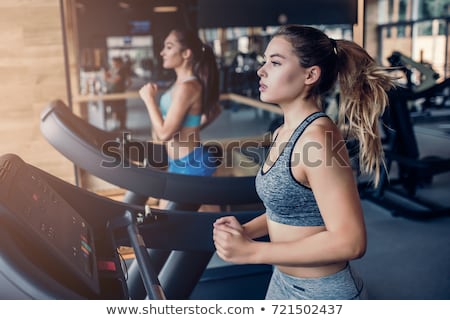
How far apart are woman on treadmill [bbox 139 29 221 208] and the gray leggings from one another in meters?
1.17

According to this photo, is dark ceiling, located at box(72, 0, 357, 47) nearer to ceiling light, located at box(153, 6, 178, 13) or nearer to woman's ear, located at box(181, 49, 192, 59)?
ceiling light, located at box(153, 6, 178, 13)

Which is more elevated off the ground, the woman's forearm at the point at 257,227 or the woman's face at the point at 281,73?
the woman's face at the point at 281,73

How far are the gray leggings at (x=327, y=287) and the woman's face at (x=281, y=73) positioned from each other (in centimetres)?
37

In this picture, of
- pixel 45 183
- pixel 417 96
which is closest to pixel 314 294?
pixel 45 183

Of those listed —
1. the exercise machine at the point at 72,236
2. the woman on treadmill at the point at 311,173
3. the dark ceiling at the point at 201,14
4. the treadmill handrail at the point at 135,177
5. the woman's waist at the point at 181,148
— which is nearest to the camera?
the exercise machine at the point at 72,236

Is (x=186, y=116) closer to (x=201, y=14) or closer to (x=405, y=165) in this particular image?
(x=405, y=165)

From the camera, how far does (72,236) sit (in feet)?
3.14

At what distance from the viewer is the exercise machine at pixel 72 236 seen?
28.4 inches

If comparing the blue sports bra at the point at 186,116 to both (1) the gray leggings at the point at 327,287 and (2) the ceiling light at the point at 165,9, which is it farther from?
(2) the ceiling light at the point at 165,9

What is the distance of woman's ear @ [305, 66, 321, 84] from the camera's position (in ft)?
3.48

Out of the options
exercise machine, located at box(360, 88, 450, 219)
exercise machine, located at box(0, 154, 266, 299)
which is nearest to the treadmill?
exercise machine, located at box(0, 154, 266, 299)

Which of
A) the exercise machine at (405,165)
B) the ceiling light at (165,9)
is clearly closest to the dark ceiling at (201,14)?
the ceiling light at (165,9)
